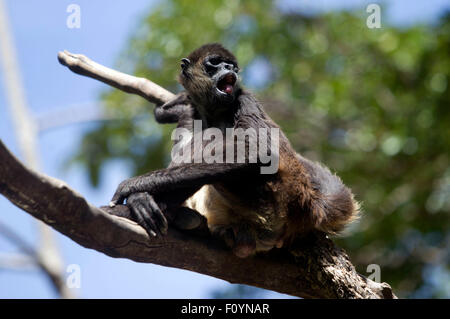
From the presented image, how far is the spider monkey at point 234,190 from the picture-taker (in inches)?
194

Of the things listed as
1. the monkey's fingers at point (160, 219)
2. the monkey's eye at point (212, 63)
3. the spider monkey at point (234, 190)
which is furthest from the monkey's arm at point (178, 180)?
the monkey's eye at point (212, 63)

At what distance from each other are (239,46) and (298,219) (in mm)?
7536

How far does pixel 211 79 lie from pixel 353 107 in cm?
676

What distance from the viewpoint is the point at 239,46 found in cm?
1229

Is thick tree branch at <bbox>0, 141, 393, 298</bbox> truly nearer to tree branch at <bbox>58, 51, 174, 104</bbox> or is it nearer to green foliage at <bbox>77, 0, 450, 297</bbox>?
tree branch at <bbox>58, 51, 174, 104</bbox>

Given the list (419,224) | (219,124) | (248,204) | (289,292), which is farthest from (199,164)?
(419,224)

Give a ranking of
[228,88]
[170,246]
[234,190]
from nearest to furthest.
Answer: [170,246], [234,190], [228,88]

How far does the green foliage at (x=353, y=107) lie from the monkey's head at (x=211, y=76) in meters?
5.09

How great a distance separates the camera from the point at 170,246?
480 cm

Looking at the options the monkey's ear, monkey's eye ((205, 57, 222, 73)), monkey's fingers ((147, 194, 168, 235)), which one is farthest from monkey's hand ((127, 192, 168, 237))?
the monkey's ear

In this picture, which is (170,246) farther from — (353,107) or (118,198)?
(353,107)

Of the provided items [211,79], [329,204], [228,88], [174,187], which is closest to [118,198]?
[174,187]

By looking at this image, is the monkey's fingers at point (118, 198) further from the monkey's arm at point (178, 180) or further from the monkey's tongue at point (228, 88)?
the monkey's tongue at point (228, 88)

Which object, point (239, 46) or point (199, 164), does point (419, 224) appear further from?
point (199, 164)
